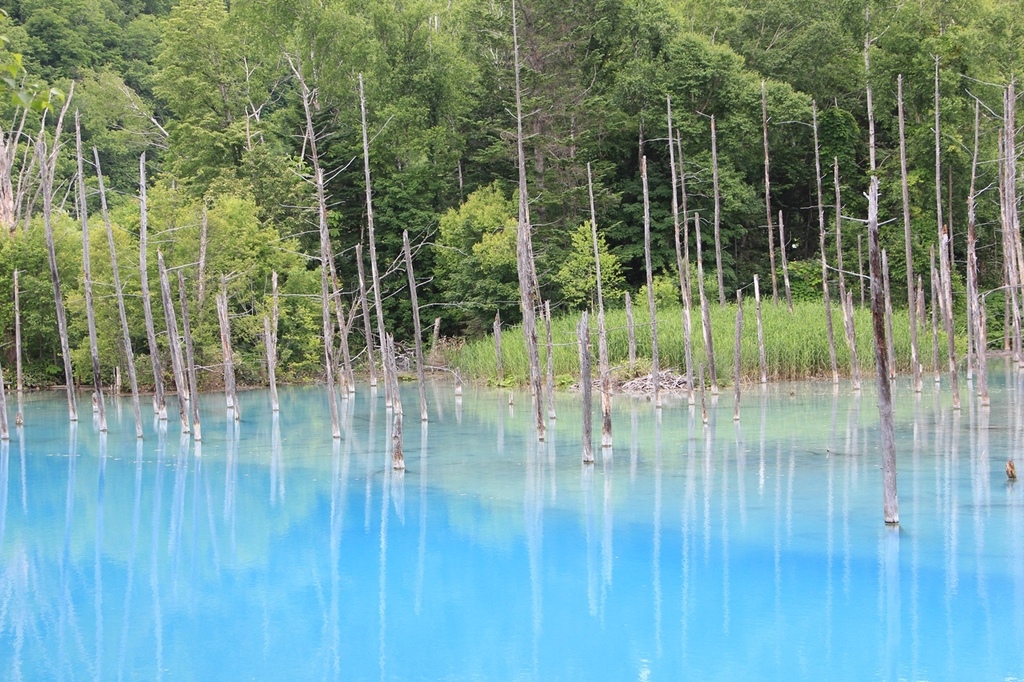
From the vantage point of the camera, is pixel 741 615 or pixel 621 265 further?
pixel 621 265

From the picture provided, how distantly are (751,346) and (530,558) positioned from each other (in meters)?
18.4

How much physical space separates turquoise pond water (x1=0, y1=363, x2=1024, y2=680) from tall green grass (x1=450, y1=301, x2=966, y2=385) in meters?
7.11

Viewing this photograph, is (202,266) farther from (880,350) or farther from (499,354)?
(880,350)

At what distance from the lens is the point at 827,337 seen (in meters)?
30.9

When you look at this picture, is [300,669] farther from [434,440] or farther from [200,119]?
[200,119]

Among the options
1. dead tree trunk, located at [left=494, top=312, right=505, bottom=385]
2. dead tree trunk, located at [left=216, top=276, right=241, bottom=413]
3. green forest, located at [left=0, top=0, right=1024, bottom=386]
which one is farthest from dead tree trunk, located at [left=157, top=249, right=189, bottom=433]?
dead tree trunk, located at [left=494, top=312, right=505, bottom=385]

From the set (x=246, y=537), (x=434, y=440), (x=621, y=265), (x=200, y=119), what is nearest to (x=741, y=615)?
(x=246, y=537)

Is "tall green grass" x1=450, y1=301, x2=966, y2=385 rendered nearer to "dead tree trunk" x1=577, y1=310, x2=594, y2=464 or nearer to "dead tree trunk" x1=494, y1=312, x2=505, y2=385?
"dead tree trunk" x1=494, y1=312, x2=505, y2=385

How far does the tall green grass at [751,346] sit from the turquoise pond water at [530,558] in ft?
23.3

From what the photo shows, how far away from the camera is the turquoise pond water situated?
10.0 metres

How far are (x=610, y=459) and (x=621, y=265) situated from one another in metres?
22.4

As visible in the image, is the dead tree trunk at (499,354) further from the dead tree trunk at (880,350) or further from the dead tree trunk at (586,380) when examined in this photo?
the dead tree trunk at (880,350)

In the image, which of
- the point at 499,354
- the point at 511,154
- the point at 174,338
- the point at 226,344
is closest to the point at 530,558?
the point at 226,344

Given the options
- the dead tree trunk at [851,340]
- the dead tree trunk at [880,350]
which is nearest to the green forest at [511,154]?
the dead tree trunk at [851,340]
